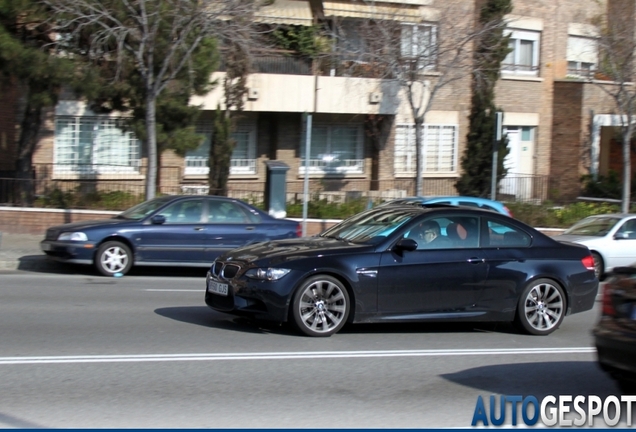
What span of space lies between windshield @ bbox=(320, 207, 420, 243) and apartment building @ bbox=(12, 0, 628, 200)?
38.8ft

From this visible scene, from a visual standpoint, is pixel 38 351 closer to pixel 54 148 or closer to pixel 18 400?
pixel 18 400

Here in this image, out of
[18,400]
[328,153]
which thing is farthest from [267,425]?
[328,153]

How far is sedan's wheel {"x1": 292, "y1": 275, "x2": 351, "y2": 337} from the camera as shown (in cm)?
893

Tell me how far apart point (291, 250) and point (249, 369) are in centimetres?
197

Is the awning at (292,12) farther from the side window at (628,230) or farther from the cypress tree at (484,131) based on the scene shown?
the side window at (628,230)

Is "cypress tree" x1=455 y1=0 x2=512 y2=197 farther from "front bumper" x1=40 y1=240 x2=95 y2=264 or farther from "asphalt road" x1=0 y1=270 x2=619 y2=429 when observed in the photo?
"asphalt road" x1=0 y1=270 x2=619 y2=429

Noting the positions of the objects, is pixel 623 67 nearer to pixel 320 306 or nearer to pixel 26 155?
pixel 26 155

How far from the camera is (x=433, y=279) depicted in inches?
368

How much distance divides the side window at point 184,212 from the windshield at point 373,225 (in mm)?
5112

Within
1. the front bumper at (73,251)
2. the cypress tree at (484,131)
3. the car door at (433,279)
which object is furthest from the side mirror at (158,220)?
the cypress tree at (484,131)

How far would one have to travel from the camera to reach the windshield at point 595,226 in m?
17.5

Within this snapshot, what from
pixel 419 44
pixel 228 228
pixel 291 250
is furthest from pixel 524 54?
pixel 291 250

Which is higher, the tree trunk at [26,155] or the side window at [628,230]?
the tree trunk at [26,155]

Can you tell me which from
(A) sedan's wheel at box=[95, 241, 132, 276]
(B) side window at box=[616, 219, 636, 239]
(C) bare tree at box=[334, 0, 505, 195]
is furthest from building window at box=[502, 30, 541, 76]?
(A) sedan's wheel at box=[95, 241, 132, 276]
